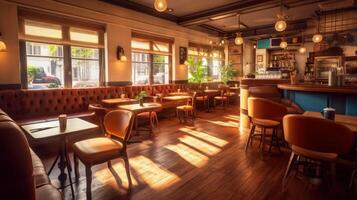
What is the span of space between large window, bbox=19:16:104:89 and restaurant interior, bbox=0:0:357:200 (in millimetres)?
22

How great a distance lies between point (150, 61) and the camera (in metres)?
6.95

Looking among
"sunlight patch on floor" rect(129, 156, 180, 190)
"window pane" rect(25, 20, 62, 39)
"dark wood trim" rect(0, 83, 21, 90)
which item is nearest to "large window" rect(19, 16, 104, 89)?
"window pane" rect(25, 20, 62, 39)

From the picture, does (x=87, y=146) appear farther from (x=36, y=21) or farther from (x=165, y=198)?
(x=36, y=21)

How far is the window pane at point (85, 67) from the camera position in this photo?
5.10 metres

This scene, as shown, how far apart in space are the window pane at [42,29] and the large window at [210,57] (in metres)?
4.98

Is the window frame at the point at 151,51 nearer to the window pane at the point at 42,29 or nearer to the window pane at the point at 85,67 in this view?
the window pane at the point at 85,67

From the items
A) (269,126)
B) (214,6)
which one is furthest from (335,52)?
(269,126)

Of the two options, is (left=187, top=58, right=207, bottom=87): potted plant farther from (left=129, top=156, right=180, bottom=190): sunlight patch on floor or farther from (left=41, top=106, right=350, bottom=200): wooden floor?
(left=129, top=156, right=180, bottom=190): sunlight patch on floor

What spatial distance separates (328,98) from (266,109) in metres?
0.91

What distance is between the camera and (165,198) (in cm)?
231

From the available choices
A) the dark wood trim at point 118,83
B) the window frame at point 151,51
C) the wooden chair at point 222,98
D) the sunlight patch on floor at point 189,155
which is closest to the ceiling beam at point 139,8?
the window frame at point 151,51

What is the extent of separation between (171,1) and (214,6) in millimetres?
1357

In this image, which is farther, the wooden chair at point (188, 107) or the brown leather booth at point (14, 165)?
the wooden chair at point (188, 107)

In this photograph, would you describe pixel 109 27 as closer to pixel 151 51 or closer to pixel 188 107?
pixel 151 51
